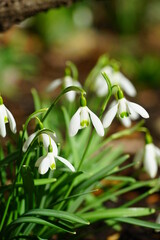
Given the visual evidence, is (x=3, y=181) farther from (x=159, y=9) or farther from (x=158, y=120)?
(x=159, y=9)

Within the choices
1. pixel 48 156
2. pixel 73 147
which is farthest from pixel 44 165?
pixel 73 147

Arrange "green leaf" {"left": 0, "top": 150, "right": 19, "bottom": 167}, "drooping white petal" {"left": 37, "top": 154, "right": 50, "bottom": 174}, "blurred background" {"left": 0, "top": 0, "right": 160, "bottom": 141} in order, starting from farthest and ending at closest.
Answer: "blurred background" {"left": 0, "top": 0, "right": 160, "bottom": 141} → "green leaf" {"left": 0, "top": 150, "right": 19, "bottom": 167} → "drooping white petal" {"left": 37, "top": 154, "right": 50, "bottom": 174}

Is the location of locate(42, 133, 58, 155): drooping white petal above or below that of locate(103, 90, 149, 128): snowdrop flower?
below

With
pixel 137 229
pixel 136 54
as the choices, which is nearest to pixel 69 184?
pixel 137 229

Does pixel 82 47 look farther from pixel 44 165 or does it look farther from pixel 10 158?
pixel 44 165

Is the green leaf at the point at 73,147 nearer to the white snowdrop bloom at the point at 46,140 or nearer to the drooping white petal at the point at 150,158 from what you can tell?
the drooping white petal at the point at 150,158

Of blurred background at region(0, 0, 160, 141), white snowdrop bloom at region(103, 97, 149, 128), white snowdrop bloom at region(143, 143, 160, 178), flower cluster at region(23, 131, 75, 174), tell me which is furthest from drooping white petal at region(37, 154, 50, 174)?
blurred background at region(0, 0, 160, 141)

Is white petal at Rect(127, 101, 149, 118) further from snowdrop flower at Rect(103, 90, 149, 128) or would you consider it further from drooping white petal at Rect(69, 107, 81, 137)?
drooping white petal at Rect(69, 107, 81, 137)
